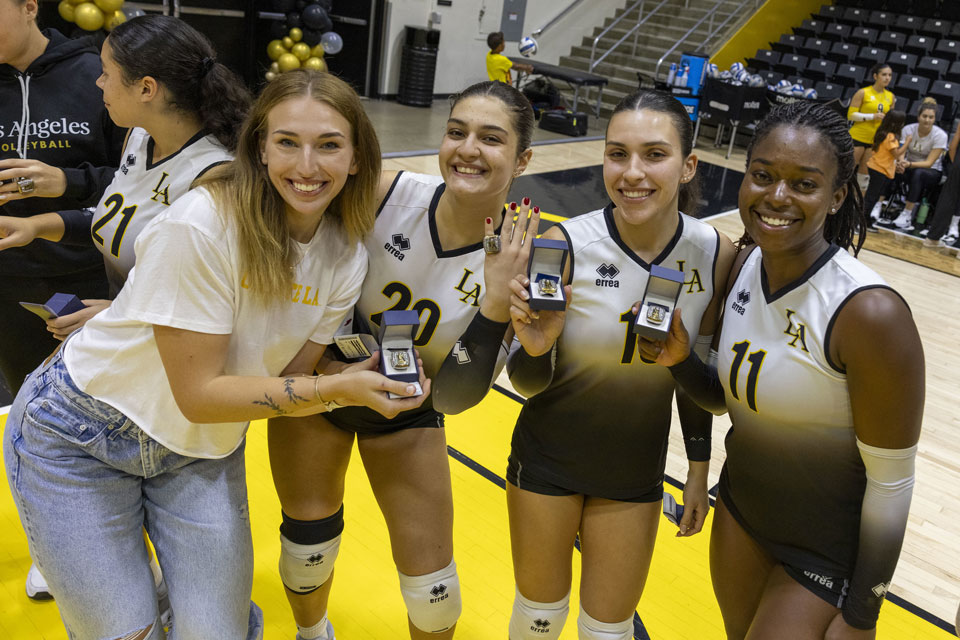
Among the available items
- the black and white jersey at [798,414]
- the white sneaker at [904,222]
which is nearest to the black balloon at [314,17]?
the white sneaker at [904,222]

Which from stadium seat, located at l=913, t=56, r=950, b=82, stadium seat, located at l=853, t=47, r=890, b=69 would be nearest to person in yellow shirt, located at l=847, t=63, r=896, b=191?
stadium seat, located at l=913, t=56, r=950, b=82

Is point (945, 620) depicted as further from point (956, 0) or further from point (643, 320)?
point (956, 0)

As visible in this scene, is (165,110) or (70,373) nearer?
(70,373)

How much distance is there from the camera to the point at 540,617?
2248 mm

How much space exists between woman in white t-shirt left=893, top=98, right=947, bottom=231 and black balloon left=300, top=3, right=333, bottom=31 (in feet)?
25.8

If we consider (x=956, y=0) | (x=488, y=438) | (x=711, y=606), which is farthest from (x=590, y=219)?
(x=956, y=0)

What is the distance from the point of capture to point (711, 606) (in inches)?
122

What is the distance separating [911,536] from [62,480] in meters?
3.65

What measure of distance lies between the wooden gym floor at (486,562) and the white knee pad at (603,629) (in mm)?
716

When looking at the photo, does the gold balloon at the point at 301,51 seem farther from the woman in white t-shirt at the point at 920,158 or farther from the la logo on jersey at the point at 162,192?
the la logo on jersey at the point at 162,192

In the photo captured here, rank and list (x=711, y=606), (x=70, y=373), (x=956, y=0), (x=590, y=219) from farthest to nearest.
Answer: (x=956, y=0), (x=711, y=606), (x=590, y=219), (x=70, y=373)

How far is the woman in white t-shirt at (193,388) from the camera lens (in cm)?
180

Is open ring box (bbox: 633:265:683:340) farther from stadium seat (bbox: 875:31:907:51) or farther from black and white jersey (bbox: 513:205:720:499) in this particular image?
stadium seat (bbox: 875:31:907:51)

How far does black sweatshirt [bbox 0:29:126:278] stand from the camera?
2.62 meters
